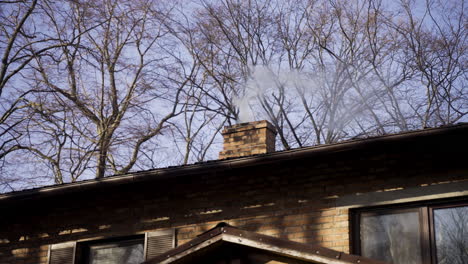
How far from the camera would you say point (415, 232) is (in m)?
9.53

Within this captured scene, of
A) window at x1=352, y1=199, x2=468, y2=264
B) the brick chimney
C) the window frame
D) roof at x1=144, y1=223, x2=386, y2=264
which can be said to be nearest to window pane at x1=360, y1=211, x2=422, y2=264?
window at x1=352, y1=199, x2=468, y2=264

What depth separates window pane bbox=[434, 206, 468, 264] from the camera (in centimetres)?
914

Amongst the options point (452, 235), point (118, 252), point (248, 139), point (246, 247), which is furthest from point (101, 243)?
point (452, 235)

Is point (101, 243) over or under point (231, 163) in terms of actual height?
under

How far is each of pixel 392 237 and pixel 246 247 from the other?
2167mm

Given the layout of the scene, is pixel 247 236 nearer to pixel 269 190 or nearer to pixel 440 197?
pixel 269 190

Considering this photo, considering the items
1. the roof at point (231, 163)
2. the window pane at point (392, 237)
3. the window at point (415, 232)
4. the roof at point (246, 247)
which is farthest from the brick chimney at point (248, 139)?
the roof at point (246, 247)

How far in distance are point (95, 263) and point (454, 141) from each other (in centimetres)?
609

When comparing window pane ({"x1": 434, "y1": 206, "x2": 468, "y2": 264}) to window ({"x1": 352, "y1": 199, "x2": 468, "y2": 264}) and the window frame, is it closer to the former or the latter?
window ({"x1": 352, "y1": 199, "x2": 468, "y2": 264})

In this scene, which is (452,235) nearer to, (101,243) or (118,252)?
(118,252)

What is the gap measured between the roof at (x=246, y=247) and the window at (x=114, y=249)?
1.85 m

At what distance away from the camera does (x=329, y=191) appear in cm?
1025

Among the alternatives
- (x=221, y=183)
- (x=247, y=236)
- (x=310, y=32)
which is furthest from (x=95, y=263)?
(x=310, y=32)

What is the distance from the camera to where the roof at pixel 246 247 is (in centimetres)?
823
